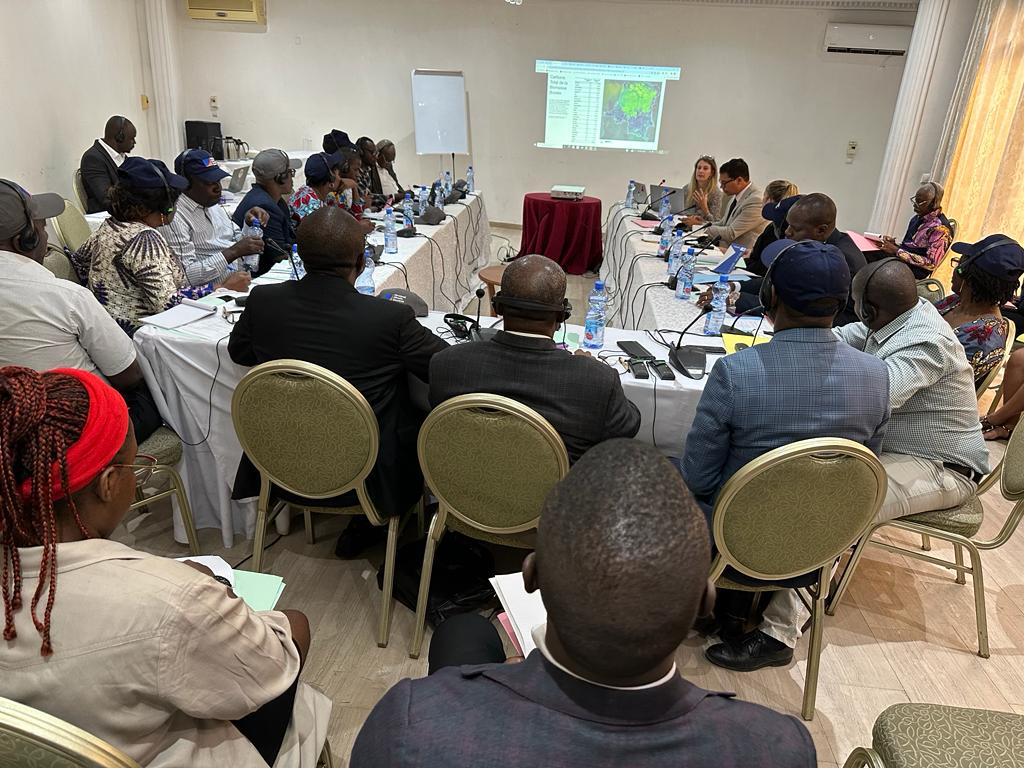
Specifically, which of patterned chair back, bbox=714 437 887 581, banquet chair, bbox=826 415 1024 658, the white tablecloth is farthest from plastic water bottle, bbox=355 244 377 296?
banquet chair, bbox=826 415 1024 658

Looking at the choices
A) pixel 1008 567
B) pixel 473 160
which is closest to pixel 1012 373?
pixel 1008 567

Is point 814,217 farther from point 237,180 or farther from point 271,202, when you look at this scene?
point 237,180

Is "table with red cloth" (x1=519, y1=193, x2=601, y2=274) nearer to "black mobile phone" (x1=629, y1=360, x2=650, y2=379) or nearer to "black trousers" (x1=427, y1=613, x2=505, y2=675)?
"black mobile phone" (x1=629, y1=360, x2=650, y2=379)

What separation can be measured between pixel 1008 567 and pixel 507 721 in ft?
9.10

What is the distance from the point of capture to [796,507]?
1.52 m

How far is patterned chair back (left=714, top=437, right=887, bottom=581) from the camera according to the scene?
4.77 feet

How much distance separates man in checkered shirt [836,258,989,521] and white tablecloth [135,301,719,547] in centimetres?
59

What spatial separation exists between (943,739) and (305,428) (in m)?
1.56

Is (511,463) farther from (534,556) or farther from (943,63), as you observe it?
(943,63)

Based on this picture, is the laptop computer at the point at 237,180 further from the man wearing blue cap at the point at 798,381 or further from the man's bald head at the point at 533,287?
the man wearing blue cap at the point at 798,381

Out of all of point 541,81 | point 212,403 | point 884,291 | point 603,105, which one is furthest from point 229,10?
point 884,291

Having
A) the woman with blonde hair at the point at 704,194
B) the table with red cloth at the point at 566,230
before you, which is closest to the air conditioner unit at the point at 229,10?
the table with red cloth at the point at 566,230

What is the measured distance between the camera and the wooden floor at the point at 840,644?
1841 millimetres

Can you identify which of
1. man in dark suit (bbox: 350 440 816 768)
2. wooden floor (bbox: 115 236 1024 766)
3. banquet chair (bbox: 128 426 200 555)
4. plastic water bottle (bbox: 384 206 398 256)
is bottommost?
wooden floor (bbox: 115 236 1024 766)
